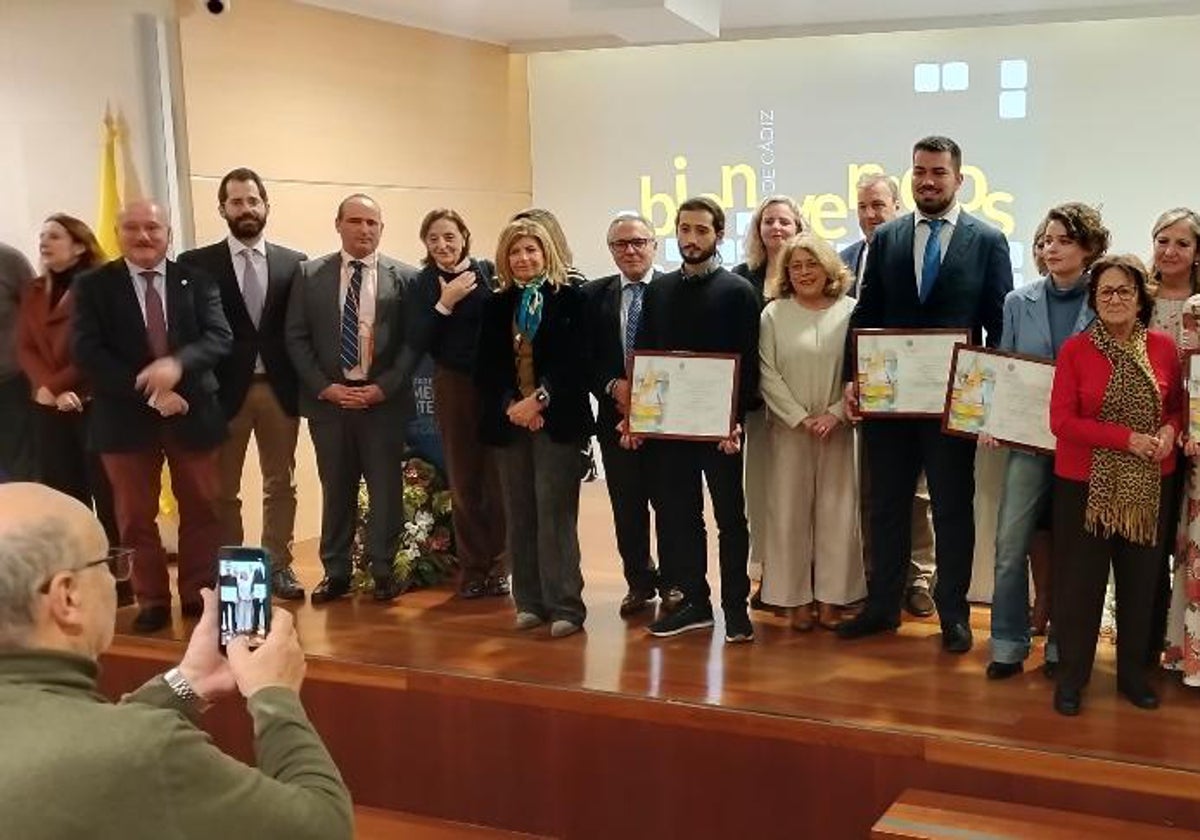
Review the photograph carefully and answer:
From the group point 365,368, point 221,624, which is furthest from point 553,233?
point 221,624

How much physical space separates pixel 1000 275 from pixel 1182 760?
1.46m

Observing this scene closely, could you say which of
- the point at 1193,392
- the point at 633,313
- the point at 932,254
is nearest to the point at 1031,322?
the point at 932,254

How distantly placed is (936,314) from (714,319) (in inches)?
26.5

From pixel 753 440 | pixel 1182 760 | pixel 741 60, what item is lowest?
pixel 1182 760

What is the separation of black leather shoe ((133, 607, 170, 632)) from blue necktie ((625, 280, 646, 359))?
1.91 meters

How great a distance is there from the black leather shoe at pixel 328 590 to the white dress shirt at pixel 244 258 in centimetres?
85

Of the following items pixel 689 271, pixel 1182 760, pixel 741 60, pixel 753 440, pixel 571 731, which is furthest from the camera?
pixel 741 60

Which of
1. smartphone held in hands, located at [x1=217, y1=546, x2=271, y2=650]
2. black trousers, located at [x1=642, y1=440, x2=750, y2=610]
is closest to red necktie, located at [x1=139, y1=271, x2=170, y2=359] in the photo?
black trousers, located at [x1=642, y1=440, x2=750, y2=610]

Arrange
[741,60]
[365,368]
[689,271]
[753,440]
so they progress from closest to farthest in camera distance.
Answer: [689,271] → [753,440] → [365,368] → [741,60]

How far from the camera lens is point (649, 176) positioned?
262 inches

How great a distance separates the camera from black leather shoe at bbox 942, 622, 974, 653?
12.5 feet

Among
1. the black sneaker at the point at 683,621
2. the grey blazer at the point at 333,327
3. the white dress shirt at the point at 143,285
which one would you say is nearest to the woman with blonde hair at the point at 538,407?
the black sneaker at the point at 683,621

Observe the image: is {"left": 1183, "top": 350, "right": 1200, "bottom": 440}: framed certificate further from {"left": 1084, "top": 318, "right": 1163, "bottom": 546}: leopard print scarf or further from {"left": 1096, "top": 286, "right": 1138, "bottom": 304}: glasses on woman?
{"left": 1096, "top": 286, "right": 1138, "bottom": 304}: glasses on woman

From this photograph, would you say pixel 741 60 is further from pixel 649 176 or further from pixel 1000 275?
pixel 1000 275
